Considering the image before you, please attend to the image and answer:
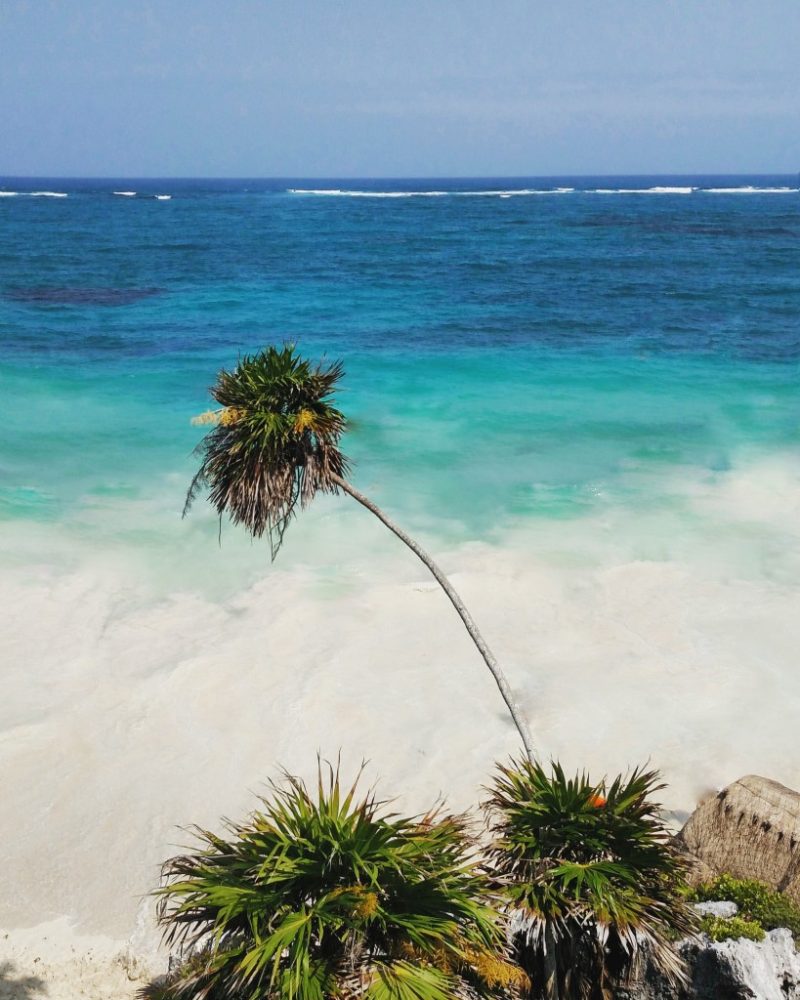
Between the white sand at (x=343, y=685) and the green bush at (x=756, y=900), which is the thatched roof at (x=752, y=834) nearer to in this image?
the green bush at (x=756, y=900)

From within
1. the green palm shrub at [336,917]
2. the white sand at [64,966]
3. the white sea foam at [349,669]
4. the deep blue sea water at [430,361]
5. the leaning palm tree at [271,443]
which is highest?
the leaning palm tree at [271,443]

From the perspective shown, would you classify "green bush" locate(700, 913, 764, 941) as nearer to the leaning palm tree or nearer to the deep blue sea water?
the leaning palm tree

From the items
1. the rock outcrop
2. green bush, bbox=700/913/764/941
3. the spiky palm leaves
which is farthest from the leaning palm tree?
the rock outcrop

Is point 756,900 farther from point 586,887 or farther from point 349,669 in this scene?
point 349,669

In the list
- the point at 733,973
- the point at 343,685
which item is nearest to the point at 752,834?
the point at 733,973

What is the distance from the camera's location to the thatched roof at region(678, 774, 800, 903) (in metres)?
12.1

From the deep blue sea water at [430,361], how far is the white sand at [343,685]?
3.86 metres

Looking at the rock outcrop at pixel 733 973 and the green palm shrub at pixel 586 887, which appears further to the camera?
the rock outcrop at pixel 733 973

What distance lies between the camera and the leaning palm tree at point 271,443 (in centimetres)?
1250

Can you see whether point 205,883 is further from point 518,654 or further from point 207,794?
point 518,654

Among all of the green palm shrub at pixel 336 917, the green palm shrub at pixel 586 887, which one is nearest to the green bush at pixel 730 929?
the green palm shrub at pixel 586 887

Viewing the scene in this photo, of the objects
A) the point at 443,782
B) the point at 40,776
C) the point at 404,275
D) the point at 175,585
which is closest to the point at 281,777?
the point at 443,782

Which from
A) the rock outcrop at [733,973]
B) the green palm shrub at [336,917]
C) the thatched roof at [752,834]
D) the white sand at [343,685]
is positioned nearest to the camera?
the green palm shrub at [336,917]

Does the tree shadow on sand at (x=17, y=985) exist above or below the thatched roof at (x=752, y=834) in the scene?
below
